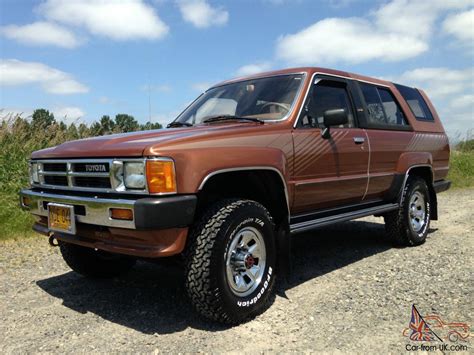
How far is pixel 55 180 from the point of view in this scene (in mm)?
3434

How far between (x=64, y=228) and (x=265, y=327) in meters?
1.63

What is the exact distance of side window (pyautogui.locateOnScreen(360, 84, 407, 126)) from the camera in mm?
4871

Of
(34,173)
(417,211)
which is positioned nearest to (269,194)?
(34,173)

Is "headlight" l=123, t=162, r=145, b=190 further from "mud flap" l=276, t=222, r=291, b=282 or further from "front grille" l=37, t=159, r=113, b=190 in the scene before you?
"mud flap" l=276, t=222, r=291, b=282

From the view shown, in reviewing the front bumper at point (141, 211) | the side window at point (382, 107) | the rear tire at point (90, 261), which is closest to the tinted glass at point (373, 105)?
the side window at point (382, 107)

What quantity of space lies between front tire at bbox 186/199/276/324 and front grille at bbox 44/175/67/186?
45.4 inches

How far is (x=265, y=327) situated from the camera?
121 inches

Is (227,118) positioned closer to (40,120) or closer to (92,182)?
(92,182)

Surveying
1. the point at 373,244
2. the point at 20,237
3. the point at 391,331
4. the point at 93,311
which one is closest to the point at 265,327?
the point at 391,331

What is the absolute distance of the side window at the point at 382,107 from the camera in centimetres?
487

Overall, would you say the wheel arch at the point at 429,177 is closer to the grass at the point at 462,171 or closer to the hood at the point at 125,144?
the hood at the point at 125,144

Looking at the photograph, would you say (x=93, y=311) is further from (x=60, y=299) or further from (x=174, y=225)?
(x=174, y=225)

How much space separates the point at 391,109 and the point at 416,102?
2.72ft

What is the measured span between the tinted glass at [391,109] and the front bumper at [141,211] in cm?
330
